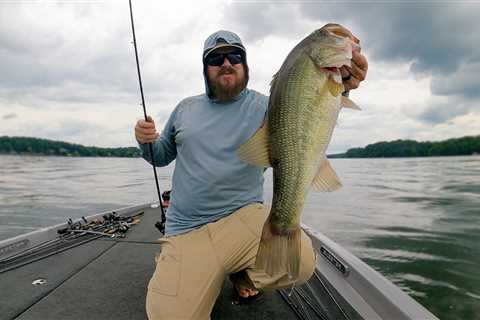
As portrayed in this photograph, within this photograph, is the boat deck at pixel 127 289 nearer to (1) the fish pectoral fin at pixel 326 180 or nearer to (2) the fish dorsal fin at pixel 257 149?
(1) the fish pectoral fin at pixel 326 180

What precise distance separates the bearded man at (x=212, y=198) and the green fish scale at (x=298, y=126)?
107 cm

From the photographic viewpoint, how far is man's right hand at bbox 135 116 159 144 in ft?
10.6

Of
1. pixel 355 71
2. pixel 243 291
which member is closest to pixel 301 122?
pixel 355 71

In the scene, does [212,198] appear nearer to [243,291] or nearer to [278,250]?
[243,291]

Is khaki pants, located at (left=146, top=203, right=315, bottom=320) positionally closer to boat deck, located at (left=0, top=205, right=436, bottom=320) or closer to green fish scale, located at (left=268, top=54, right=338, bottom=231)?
boat deck, located at (left=0, top=205, right=436, bottom=320)

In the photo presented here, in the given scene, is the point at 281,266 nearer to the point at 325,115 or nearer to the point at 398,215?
the point at 325,115

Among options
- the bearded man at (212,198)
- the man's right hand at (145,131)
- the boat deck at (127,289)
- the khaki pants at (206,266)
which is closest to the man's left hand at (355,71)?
the bearded man at (212,198)

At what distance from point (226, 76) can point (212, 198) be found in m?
1.18

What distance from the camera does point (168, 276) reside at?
2848mm

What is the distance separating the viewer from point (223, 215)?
10.5 feet

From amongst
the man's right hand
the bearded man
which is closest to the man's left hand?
the bearded man

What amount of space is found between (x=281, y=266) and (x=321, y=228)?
10510 mm

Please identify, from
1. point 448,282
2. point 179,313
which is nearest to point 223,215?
point 179,313

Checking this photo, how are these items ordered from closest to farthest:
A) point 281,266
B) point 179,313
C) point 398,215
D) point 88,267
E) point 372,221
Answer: point 281,266 → point 179,313 → point 88,267 → point 372,221 → point 398,215
